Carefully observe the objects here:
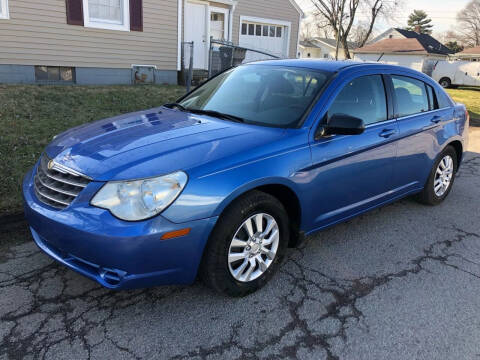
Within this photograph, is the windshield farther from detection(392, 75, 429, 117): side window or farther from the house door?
the house door

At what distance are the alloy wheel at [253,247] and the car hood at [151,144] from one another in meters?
0.54

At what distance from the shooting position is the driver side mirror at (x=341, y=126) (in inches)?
127

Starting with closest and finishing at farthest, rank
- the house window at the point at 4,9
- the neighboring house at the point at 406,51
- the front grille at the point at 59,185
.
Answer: the front grille at the point at 59,185
the house window at the point at 4,9
the neighboring house at the point at 406,51

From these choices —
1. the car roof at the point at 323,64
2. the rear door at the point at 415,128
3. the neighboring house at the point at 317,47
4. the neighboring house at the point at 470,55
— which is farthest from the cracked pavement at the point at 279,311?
the neighboring house at the point at 317,47

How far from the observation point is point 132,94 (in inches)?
381

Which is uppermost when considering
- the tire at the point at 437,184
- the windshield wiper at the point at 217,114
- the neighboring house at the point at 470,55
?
the neighboring house at the point at 470,55

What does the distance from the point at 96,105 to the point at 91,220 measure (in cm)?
643

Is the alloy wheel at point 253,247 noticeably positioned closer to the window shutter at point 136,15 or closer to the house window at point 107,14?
the house window at point 107,14

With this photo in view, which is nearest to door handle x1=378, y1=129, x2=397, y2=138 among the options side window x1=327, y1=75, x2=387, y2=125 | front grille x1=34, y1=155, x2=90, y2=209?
side window x1=327, y1=75, x2=387, y2=125

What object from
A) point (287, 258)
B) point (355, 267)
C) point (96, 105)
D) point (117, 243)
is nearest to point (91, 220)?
point (117, 243)

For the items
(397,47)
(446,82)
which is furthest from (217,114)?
(397,47)

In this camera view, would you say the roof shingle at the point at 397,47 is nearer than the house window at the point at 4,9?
No

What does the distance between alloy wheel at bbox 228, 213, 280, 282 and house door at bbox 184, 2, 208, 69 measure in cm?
1114

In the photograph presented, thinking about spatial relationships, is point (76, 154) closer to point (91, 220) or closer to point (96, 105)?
point (91, 220)
